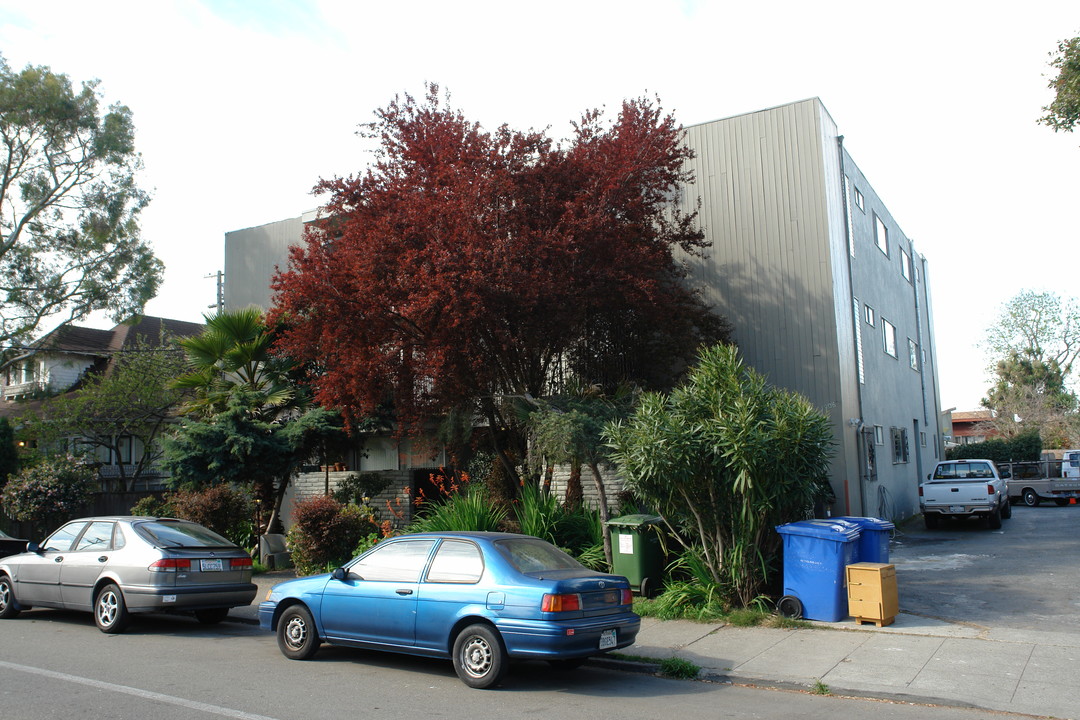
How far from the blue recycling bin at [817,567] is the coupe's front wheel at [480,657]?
4.43m

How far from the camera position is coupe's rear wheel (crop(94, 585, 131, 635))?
1047 centimetres

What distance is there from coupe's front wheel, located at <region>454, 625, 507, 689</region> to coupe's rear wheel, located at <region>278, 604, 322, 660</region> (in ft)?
6.30

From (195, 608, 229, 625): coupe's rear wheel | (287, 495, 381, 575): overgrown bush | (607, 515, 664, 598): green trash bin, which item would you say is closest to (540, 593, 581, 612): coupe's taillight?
(607, 515, 664, 598): green trash bin

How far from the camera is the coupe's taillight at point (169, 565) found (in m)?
10.4

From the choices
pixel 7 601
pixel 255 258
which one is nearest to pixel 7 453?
pixel 255 258

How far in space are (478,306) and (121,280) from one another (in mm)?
19222

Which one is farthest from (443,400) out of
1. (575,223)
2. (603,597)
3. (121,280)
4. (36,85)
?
(36,85)

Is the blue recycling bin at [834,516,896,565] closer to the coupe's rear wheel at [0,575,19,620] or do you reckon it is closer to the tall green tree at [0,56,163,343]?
the coupe's rear wheel at [0,575,19,620]

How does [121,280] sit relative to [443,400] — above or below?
above

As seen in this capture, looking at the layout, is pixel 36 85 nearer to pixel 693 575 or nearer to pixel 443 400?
pixel 443 400

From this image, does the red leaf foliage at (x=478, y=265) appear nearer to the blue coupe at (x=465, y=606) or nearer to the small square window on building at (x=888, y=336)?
the blue coupe at (x=465, y=606)

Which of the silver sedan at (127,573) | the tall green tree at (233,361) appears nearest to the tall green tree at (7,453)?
the tall green tree at (233,361)

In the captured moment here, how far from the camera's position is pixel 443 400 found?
1399 centimetres

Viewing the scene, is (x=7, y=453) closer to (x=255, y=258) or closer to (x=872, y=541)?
(x=255, y=258)
